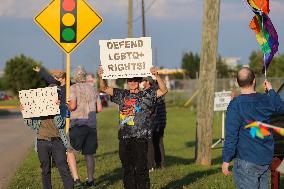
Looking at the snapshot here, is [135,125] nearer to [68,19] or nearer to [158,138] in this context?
[68,19]

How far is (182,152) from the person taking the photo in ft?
59.8

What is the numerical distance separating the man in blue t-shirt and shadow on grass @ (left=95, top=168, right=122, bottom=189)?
4.51 metres

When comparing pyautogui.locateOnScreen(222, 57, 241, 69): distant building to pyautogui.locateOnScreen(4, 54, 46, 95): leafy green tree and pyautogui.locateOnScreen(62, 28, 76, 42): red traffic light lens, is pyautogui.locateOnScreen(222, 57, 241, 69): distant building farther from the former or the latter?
pyautogui.locateOnScreen(62, 28, 76, 42): red traffic light lens

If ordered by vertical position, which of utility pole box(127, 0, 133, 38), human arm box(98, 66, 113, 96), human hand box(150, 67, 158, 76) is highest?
utility pole box(127, 0, 133, 38)

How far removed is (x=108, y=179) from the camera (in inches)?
456

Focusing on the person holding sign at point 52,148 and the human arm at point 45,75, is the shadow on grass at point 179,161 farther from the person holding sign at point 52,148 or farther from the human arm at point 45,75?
the person holding sign at point 52,148

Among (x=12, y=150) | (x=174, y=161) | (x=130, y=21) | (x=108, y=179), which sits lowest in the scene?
(x=12, y=150)

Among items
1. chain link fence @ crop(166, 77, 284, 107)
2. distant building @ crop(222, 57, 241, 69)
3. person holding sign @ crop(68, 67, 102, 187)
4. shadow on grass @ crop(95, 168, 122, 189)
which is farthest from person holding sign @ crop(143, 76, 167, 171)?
distant building @ crop(222, 57, 241, 69)

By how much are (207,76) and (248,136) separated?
7.07 m

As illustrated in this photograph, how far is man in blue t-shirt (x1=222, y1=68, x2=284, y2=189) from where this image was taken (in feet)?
20.9

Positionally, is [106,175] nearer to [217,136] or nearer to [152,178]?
[152,178]

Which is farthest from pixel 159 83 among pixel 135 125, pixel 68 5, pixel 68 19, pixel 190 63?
pixel 190 63

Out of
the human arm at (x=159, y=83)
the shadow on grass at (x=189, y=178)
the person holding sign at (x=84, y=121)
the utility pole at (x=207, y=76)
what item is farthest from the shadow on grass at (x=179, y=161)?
the human arm at (x=159, y=83)

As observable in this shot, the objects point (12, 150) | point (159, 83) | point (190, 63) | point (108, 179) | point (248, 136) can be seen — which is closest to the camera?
point (248, 136)
